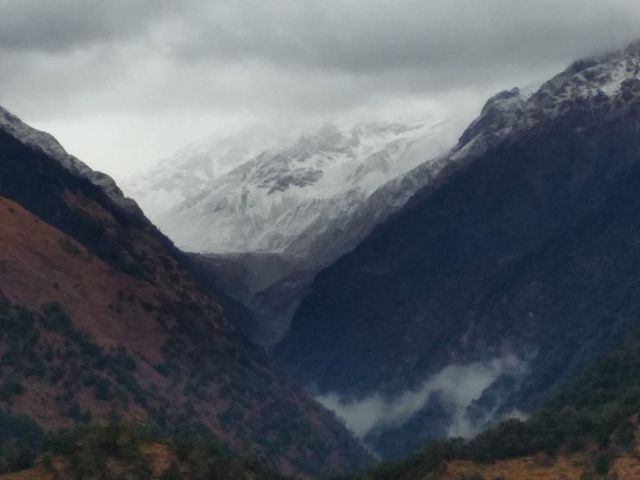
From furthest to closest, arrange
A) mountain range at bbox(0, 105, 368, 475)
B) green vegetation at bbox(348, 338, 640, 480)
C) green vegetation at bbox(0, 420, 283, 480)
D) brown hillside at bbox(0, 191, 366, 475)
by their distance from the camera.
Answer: brown hillside at bbox(0, 191, 366, 475), mountain range at bbox(0, 105, 368, 475), green vegetation at bbox(348, 338, 640, 480), green vegetation at bbox(0, 420, 283, 480)

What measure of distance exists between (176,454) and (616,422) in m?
29.1

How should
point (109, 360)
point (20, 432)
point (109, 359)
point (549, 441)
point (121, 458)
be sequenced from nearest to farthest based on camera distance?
point (121, 458)
point (549, 441)
point (20, 432)
point (109, 360)
point (109, 359)

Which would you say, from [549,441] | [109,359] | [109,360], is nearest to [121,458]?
[549,441]

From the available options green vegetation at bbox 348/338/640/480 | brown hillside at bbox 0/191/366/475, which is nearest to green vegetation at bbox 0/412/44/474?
brown hillside at bbox 0/191/366/475

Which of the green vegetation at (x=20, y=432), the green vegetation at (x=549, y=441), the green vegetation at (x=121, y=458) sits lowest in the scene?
the green vegetation at (x=121, y=458)

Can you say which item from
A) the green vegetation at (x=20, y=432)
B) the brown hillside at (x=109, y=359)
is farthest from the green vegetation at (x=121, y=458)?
the brown hillside at (x=109, y=359)

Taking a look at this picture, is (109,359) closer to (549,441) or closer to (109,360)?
(109,360)

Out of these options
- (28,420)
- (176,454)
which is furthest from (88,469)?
(28,420)

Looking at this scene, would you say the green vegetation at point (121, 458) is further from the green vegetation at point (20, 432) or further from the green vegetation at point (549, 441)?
the green vegetation at point (20, 432)

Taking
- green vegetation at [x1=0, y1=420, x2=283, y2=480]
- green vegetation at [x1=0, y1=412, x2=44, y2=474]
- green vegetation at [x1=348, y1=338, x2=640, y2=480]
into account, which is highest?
green vegetation at [x1=348, y1=338, x2=640, y2=480]

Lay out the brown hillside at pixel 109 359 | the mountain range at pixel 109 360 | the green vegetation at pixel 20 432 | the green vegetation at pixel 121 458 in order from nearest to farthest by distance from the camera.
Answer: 1. the green vegetation at pixel 121 458
2. the green vegetation at pixel 20 432
3. the mountain range at pixel 109 360
4. the brown hillside at pixel 109 359

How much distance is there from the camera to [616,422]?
101812 mm

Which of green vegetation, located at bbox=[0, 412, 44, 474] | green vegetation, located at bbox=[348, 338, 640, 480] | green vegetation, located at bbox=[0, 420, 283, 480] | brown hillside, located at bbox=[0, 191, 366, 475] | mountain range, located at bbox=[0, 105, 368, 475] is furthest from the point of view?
brown hillside, located at bbox=[0, 191, 366, 475]

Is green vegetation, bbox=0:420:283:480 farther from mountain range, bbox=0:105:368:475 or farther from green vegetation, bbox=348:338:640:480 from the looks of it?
mountain range, bbox=0:105:368:475
